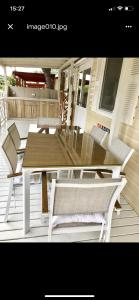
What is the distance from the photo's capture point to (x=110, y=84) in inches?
121

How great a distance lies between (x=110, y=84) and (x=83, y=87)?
1789mm

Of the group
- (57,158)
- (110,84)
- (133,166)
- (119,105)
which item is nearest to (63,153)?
(57,158)

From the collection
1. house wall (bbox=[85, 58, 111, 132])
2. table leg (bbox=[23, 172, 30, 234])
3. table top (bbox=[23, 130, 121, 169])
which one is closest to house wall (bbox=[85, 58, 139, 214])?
table top (bbox=[23, 130, 121, 169])

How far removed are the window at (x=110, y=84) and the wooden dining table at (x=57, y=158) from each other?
1.15 meters

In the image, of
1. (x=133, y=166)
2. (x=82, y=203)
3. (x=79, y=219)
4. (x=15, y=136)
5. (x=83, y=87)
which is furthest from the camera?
(x=83, y=87)

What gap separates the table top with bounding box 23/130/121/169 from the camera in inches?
58.9

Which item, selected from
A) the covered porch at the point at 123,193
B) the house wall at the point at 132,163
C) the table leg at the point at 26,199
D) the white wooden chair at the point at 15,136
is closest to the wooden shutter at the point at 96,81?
the covered porch at the point at 123,193

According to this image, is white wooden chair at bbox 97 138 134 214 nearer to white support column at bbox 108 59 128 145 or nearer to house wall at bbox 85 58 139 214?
house wall at bbox 85 58 139 214

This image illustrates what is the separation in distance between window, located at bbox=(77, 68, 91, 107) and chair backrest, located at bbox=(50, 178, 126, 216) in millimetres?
3751

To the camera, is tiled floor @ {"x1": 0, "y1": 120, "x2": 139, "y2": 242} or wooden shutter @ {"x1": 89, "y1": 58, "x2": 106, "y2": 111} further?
wooden shutter @ {"x1": 89, "y1": 58, "x2": 106, "y2": 111}

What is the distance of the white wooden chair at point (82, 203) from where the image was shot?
103 centimetres

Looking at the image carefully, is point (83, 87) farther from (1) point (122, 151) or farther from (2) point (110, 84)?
(1) point (122, 151)
